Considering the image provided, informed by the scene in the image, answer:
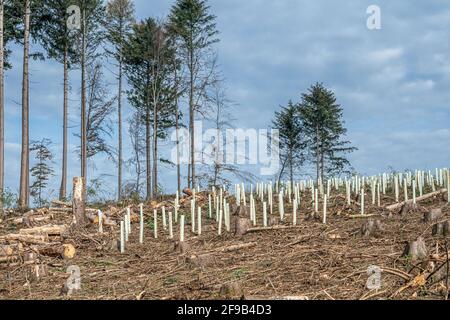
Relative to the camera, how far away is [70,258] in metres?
7.77

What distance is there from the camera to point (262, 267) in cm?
585

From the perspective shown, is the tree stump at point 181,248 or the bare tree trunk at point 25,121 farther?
the bare tree trunk at point 25,121

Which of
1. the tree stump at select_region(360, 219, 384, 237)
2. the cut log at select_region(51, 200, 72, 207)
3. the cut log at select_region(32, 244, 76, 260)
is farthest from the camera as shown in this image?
the cut log at select_region(51, 200, 72, 207)

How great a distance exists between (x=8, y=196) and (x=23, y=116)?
590 centimetres

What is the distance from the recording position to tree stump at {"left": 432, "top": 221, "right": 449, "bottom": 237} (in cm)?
625

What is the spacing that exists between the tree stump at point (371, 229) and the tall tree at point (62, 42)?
18377 millimetres

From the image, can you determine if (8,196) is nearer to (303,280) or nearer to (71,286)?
(71,286)

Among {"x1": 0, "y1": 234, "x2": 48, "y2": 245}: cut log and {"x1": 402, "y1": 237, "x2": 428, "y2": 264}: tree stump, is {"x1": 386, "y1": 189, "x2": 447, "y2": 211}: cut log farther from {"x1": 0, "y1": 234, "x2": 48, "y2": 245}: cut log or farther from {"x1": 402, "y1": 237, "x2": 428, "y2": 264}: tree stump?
{"x1": 0, "y1": 234, "x2": 48, "y2": 245}: cut log

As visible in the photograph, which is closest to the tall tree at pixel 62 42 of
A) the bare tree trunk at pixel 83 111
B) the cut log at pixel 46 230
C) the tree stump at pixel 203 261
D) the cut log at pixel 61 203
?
the bare tree trunk at pixel 83 111

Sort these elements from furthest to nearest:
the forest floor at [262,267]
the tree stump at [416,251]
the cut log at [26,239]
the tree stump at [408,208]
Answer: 1. the cut log at [26,239]
2. the tree stump at [408,208]
3. the tree stump at [416,251]
4. the forest floor at [262,267]

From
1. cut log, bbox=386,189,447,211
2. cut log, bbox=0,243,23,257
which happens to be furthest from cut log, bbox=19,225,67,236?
cut log, bbox=386,189,447,211

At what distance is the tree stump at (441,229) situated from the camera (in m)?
6.25

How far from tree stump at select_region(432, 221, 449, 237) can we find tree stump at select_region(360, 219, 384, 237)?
79cm

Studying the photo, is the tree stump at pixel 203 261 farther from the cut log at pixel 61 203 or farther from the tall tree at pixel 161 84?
the tall tree at pixel 161 84
